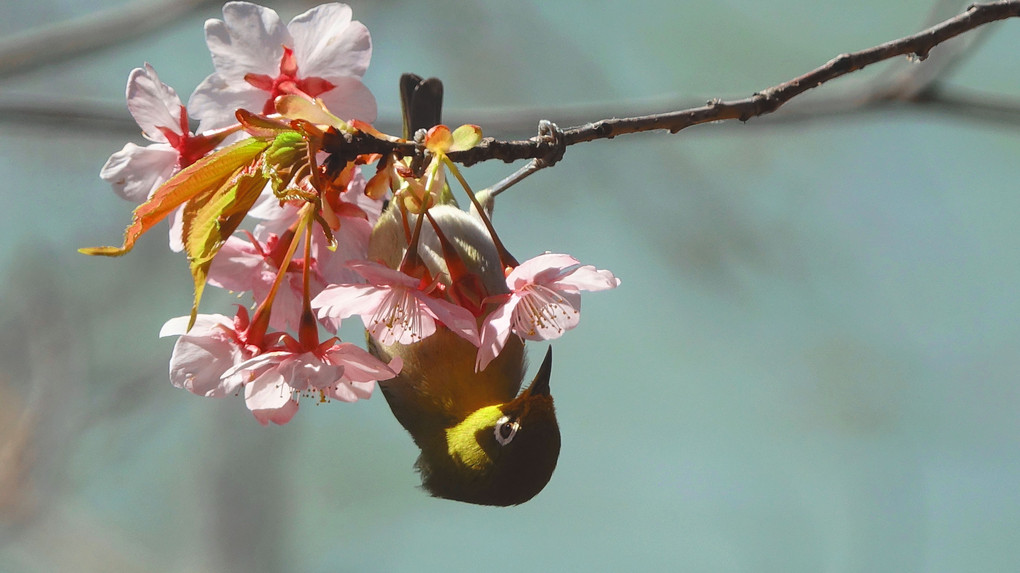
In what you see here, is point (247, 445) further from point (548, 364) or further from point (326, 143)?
point (326, 143)

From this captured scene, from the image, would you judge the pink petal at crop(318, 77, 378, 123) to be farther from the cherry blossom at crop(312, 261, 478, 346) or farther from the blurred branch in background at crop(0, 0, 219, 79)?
the blurred branch in background at crop(0, 0, 219, 79)

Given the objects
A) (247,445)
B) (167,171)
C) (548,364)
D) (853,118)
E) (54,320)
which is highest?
(853,118)

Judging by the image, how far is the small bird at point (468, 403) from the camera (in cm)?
289

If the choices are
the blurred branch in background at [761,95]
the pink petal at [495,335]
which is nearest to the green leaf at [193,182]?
the pink petal at [495,335]

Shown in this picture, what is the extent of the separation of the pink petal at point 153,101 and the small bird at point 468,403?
1013 mm

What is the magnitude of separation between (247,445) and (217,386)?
8.06m

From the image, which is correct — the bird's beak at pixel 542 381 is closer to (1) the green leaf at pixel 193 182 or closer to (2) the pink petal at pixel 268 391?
(2) the pink petal at pixel 268 391

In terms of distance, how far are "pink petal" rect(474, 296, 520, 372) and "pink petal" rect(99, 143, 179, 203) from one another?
0.77m

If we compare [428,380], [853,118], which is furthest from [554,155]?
[853,118]

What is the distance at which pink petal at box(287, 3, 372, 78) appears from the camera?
1.93 m

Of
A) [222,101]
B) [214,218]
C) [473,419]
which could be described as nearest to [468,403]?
[473,419]

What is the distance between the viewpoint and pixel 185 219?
1575 mm

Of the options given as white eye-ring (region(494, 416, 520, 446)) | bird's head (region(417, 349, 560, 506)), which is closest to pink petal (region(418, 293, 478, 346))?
bird's head (region(417, 349, 560, 506))

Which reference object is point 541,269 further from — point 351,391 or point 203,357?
point 203,357
